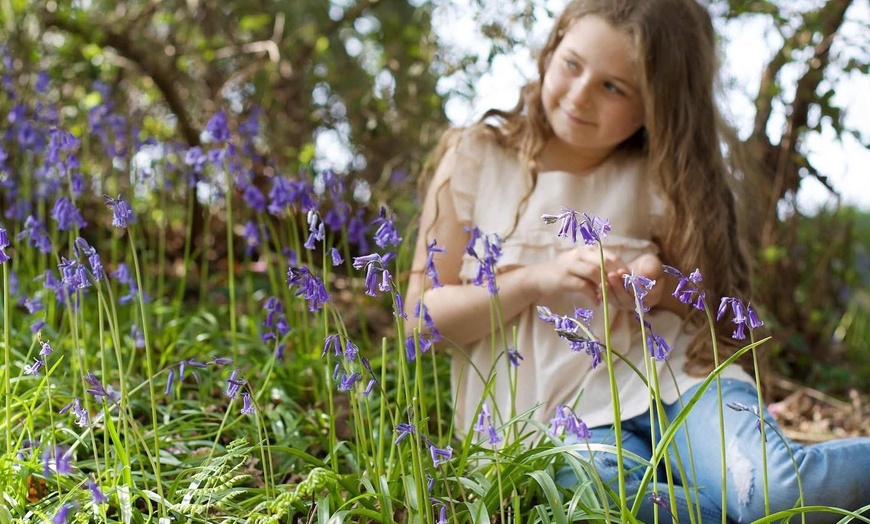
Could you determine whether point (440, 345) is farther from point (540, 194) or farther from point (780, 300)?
point (780, 300)

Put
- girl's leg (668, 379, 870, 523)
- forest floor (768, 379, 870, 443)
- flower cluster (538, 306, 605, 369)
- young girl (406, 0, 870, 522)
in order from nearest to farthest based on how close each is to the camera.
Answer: flower cluster (538, 306, 605, 369), girl's leg (668, 379, 870, 523), young girl (406, 0, 870, 522), forest floor (768, 379, 870, 443)

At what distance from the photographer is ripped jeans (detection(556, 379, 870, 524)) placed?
2033mm

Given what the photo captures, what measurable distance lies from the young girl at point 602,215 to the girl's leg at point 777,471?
0.01 metres

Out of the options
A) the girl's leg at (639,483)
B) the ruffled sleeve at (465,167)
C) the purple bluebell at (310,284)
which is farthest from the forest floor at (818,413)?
the purple bluebell at (310,284)

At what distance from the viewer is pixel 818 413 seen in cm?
373

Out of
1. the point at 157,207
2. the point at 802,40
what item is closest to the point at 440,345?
the point at 802,40

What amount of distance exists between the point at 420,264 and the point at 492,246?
0.75 m

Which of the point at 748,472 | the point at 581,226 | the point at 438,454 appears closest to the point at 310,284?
the point at 438,454

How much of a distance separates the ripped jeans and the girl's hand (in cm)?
40

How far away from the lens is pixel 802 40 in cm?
371

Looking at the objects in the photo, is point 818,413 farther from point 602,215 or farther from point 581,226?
point 581,226

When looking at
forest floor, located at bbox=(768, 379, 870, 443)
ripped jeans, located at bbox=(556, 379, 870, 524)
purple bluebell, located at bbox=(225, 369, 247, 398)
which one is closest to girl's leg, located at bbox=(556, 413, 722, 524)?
ripped jeans, located at bbox=(556, 379, 870, 524)

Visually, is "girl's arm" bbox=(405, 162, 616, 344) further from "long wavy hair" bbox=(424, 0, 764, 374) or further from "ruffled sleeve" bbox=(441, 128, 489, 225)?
"long wavy hair" bbox=(424, 0, 764, 374)

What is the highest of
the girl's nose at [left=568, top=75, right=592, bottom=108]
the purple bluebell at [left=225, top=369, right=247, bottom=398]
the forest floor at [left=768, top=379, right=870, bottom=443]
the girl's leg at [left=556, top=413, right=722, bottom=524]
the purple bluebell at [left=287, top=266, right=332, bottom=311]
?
the girl's nose at [left=568, top=75, right=592, bottom=108]
